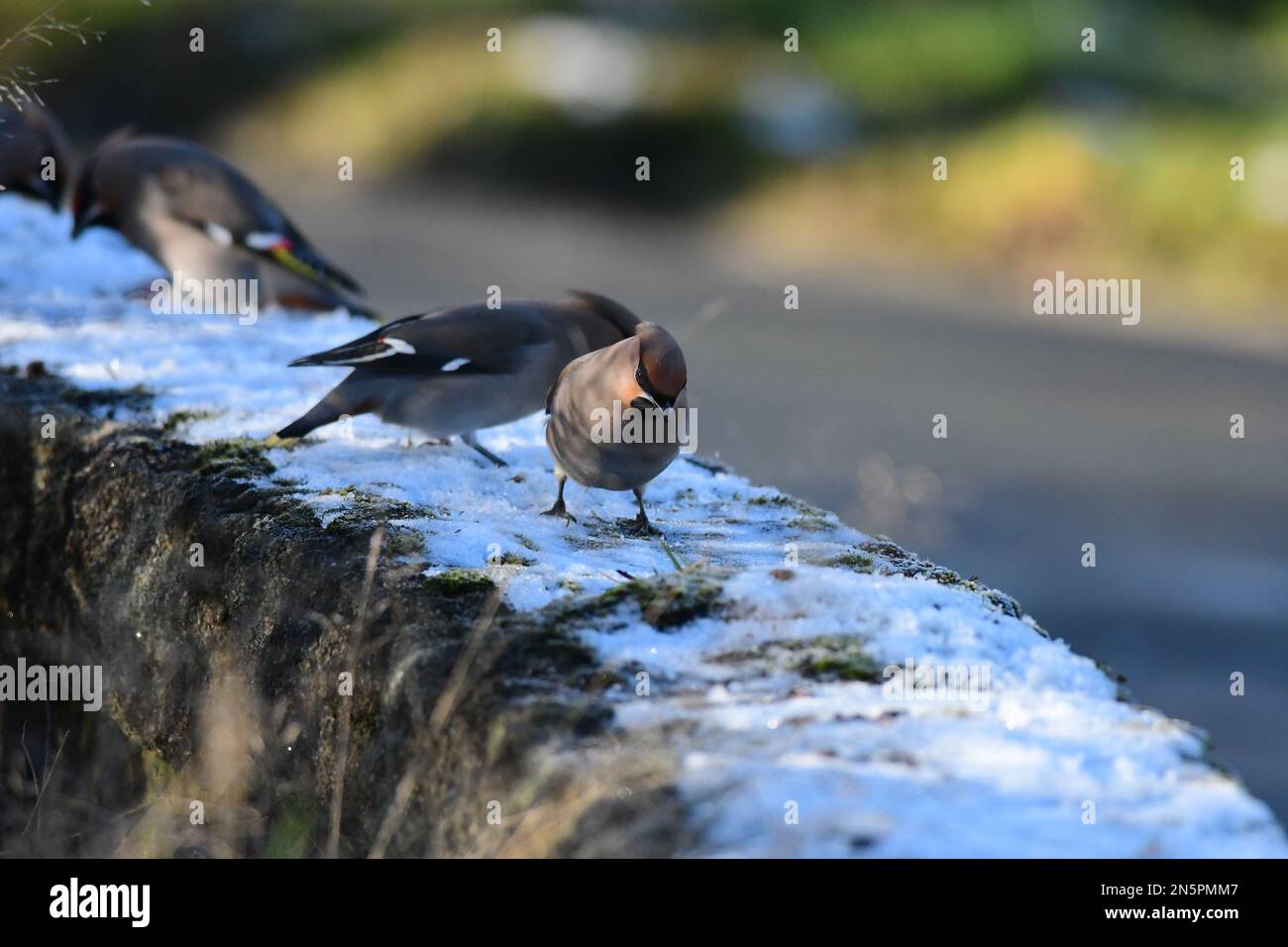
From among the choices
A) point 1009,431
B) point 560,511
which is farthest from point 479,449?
point 1009,431

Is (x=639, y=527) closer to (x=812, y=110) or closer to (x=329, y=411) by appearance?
(x=329, y=411)

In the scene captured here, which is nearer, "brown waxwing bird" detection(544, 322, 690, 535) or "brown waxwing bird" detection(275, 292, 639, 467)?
"brown waxwing bird" detection(544, 322, 690, 535)

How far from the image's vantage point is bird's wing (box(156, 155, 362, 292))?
5.80m

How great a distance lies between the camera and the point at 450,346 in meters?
4.30

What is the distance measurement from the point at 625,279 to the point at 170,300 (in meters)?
7.73

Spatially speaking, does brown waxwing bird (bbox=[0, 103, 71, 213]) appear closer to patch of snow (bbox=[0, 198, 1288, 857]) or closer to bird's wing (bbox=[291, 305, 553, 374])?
patch of snow (bbox=[0, 198, 1288, 857])

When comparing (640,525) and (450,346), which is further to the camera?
(450,346)

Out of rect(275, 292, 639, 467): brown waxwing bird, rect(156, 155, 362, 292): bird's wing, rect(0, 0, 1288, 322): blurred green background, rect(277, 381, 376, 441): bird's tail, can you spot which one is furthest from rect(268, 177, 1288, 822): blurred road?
rect(156, 155, 362, 292): bird's wing

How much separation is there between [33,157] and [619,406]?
4.00 metres

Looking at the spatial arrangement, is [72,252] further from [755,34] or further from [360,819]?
[755,34]

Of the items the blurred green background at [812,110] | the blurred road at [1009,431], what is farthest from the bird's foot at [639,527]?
the blurred green background at [812,110]

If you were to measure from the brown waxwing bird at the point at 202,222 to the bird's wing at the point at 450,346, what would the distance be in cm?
144

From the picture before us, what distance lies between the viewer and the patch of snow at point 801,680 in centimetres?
228

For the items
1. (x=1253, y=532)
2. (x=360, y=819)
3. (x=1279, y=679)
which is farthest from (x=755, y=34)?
(x=360, y=819)
